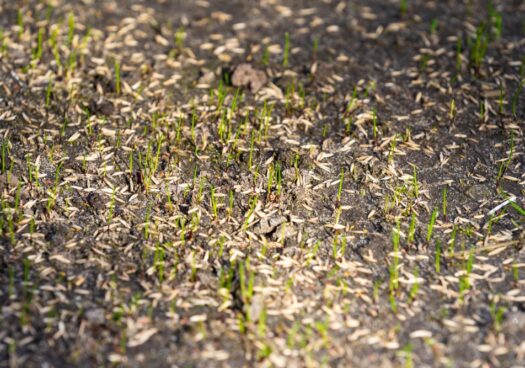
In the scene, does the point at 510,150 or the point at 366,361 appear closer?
the point at 366,361

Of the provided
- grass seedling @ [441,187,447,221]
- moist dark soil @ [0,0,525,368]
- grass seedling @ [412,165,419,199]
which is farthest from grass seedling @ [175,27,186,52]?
grass seedling @ [441,187,447,221]

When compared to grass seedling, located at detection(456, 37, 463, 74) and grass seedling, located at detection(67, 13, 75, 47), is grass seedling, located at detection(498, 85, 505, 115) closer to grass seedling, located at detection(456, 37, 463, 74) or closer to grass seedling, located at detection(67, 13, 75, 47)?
grass seedling, located at detection(456, 37, 463, 74)

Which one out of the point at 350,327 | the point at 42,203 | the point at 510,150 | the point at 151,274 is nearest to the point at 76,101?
the point at 42,203

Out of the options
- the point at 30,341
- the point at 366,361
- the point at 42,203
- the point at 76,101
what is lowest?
the point at 366,361

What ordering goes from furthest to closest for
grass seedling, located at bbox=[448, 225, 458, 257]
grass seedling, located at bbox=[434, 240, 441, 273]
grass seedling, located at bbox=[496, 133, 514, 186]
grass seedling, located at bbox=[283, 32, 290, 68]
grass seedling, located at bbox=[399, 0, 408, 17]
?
grass seedling, located at bbox=[399, 0, 408, 17] → grass seedling, located at bbox=[283, 32, 290, 68] → grass seedling, located at bbox=[496, 133, 514, 186] → grass seedling, located at bbox=[448, 225, 458, 257] → grass seedling, located at bbox=[434, 240, 441, 273]

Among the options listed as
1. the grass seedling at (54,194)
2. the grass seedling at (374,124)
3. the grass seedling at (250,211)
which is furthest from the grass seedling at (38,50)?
the grass seedling at (374,124)

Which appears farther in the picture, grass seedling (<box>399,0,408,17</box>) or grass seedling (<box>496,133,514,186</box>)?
grass seedling (<box>399,0,408,17</box>)

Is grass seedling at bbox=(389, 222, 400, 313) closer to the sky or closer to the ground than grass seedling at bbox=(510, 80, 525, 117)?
closer to the ground

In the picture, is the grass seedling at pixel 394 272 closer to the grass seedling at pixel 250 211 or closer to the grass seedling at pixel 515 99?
the grass seedling at pixel 250 211

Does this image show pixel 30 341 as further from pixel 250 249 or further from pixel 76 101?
pixel 76 101
